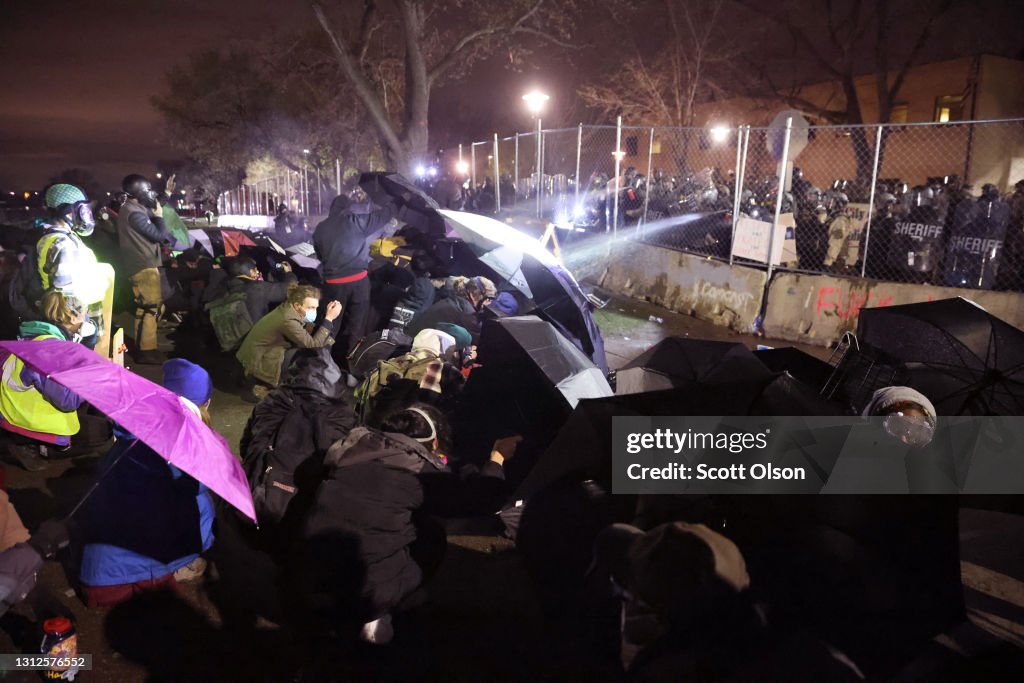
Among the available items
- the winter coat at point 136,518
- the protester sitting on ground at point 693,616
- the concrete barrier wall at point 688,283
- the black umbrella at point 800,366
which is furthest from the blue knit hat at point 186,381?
the concrete barrier wall at point 688,283

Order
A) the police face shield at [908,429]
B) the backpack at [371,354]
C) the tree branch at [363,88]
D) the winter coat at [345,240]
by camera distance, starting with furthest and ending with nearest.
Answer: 1. the tree branch at [363,88]
2. the winter coat at [345,240]
3. the backpack at [371,354]
4. the police face shield at [908,429]

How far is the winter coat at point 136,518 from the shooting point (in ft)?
10.3

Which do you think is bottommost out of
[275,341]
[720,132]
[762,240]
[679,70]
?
[275,341]

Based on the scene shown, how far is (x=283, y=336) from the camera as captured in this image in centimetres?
612

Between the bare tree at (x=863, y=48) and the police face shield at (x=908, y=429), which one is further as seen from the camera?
the bare tree at (x=863, y=48)

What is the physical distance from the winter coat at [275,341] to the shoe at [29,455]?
1697 mm

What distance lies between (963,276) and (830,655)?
318 inches

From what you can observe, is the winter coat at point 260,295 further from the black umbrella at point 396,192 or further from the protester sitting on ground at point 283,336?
the black umbrella at point 396,192

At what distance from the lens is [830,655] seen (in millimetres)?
2186

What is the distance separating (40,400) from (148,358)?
10.4ft

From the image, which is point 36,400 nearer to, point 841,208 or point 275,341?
point 275,341

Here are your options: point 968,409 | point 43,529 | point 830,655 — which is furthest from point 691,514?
point 43,529

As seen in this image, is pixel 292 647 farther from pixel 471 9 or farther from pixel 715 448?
pixel 471 9
